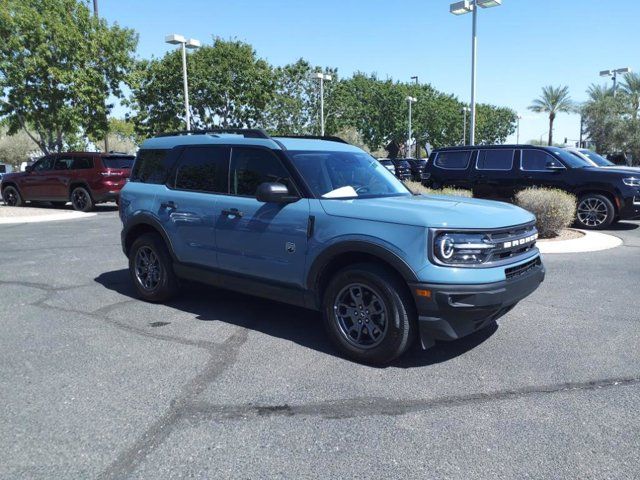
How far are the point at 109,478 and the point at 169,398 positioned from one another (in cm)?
92

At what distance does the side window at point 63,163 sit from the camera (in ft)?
56.0

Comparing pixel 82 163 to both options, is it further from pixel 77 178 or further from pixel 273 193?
pixel 273 193

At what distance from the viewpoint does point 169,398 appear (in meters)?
3.61

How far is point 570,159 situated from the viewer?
39.0 ft

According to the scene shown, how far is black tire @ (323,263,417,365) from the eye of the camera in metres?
3.92

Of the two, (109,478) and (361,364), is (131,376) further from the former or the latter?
(361,364)

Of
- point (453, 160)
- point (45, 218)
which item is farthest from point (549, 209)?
point (45, 218)

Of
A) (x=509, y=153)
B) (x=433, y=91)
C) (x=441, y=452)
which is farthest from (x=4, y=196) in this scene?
(x=433, y=91)

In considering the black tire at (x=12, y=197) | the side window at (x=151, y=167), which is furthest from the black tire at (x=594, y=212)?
the black tire at (x=12, y=197)

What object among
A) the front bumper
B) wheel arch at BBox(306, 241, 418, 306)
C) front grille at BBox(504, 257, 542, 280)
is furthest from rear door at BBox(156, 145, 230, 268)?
front grille at BBox(504, 257, 542, 280)

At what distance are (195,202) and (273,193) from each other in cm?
134

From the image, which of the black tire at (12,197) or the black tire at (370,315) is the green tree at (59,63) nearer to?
the black tire at (12,197)

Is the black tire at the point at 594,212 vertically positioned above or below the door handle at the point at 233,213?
below

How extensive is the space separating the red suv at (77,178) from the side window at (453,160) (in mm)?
9858
